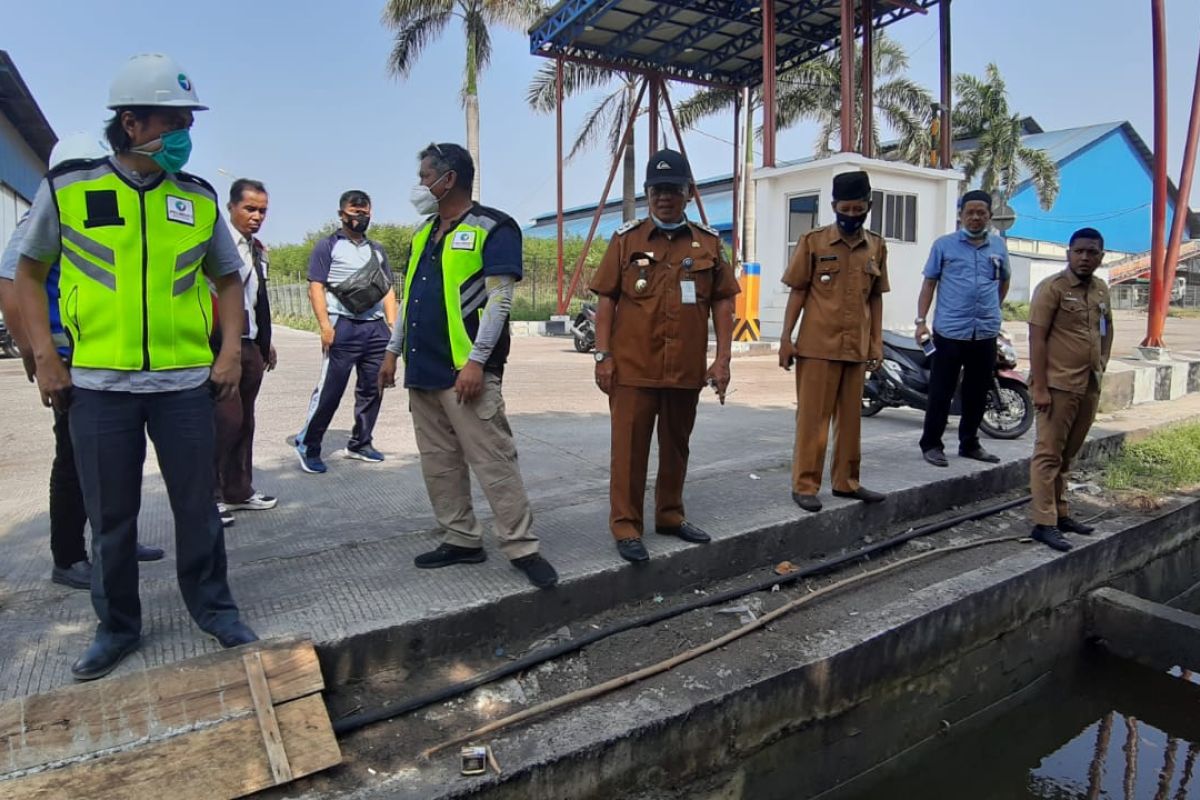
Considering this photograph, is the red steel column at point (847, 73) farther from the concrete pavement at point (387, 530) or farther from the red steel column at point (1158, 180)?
the concrete pavement at point (387, 530)

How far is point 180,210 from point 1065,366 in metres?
4.23

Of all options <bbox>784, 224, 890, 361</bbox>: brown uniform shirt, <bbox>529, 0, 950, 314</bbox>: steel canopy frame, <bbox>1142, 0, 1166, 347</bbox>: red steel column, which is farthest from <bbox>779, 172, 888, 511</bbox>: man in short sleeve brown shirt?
<bbox>529, 0, 950, 314</bbox>: steel canopy frame

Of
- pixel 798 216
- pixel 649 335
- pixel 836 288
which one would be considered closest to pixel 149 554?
pixel 649 335

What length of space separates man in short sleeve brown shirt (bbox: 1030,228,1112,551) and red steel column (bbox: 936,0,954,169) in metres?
14.2

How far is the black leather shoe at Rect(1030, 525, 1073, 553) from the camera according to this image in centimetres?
438

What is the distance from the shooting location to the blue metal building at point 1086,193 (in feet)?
156

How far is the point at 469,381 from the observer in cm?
315

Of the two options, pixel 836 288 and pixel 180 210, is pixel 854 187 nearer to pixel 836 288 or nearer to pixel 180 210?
pixel 836 288

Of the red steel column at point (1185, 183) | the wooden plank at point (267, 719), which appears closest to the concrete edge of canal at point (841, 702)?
the wooden plank at point (267, 719)

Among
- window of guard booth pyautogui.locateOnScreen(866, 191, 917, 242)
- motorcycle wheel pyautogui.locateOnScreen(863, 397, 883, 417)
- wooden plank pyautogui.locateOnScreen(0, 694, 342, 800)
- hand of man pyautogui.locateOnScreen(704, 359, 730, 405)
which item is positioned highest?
window of guard booth pyautogui.locateOnScreen(866, 191, 917, 242)

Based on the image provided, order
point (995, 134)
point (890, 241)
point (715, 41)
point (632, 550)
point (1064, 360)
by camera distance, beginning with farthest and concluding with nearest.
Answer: point (995, 134)
point (715, 41)
point (890, 241)
point (1064, 360)
point (632, 550)

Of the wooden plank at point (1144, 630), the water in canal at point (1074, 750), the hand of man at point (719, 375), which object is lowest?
the water in canal at point (1074, 750)

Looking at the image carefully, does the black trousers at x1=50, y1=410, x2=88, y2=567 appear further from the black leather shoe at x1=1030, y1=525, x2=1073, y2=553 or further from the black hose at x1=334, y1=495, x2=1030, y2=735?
the black leather shoe at x1=1030, y1=525, x2=1073, y2=553

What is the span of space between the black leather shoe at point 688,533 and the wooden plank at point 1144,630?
93.6 inches
